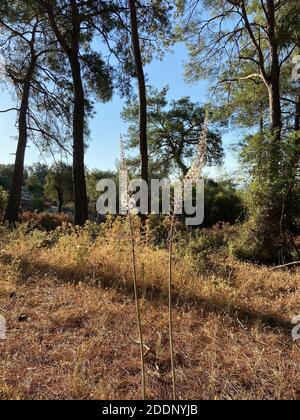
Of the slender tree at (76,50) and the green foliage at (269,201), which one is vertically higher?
the slender tree at (76,50)

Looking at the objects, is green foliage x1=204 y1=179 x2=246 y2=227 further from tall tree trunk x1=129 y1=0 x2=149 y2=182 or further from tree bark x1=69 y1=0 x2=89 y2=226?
tall tree trunk x1=129 y1=0 x2=149 y2=182

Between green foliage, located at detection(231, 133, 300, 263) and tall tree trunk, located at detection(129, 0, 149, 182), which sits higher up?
tall tree trunk, located at detection(129, 0, 149, 182)

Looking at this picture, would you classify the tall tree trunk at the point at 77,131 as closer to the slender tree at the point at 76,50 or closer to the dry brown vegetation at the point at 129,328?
the slender tree at the point at 76,50

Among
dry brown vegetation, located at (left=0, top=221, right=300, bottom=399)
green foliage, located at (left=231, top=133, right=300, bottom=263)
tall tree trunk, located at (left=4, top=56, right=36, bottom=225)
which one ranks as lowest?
dry brown vegetation, located at (left=0, top=221, right=300, bottom=399)

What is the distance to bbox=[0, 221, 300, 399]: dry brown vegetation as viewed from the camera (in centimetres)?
231

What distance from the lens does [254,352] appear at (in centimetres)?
268

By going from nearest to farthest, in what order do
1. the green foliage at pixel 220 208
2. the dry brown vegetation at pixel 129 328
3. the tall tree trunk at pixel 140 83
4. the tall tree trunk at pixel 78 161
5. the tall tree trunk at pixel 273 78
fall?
the dry brown vegetation at pixel 129 328 → the tall tree trunk at pixel 140 83 → the tall tree trunk at pixel 273 78 → the tall tree trunk at pixel 78 161 → the green foliage at pixel 220 208

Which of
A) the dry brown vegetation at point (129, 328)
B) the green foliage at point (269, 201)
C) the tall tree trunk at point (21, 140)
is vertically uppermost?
the tall tree trunk at point (21, 140)

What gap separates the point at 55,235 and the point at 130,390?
187 inches

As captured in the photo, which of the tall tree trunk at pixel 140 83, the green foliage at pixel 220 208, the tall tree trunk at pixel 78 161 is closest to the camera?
the tall tree trunk at pixel 140 83

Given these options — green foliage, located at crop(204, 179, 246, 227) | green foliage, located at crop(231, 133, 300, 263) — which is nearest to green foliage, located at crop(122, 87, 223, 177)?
green foliage, located at crop(204, 179, 246, 227)

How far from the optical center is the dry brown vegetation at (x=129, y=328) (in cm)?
231

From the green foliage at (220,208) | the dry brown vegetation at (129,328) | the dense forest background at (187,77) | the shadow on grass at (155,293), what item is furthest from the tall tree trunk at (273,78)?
the green foliage at (220,208)
